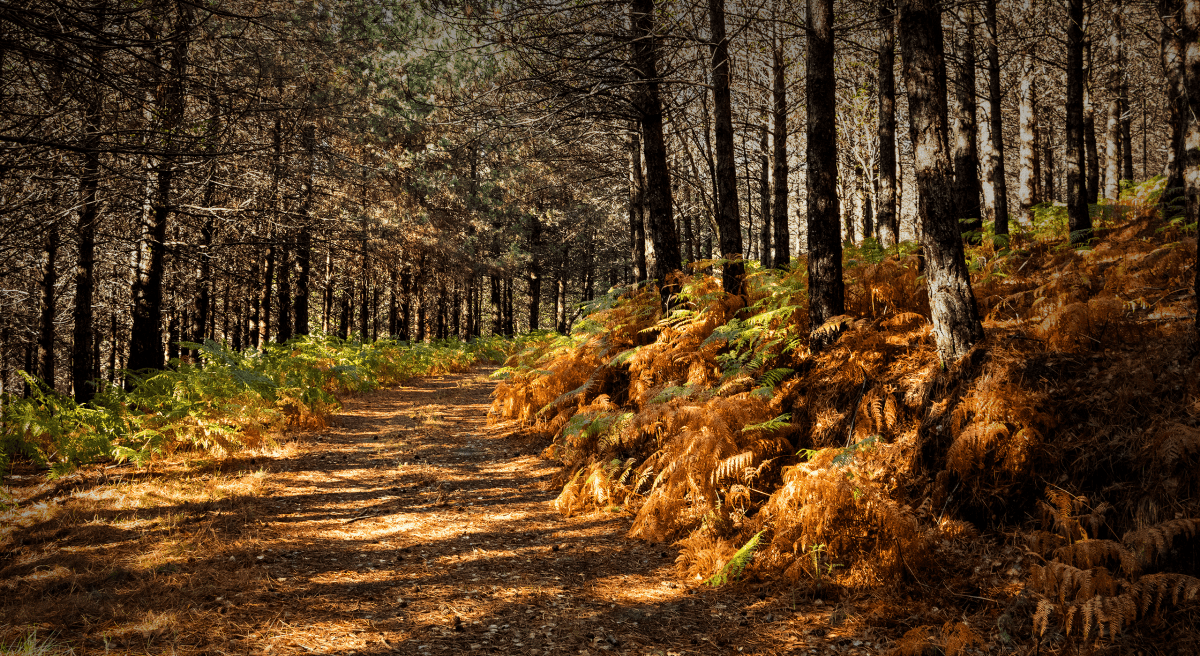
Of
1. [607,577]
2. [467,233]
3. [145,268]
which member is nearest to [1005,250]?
[607,577]

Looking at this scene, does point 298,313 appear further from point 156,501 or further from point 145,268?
point 156,501

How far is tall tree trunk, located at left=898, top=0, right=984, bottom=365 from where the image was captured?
430 cm

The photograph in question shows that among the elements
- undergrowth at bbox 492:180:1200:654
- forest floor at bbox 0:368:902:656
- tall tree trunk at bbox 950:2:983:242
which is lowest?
forest floor at bbox 0:368:902:656

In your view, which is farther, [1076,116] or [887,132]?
[887,132]

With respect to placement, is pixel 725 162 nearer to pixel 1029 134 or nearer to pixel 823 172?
pixel 823 172

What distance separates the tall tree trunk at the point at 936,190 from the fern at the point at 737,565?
79.6 inches

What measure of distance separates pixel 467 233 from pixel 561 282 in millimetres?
8174

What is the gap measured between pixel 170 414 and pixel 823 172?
7306 mm

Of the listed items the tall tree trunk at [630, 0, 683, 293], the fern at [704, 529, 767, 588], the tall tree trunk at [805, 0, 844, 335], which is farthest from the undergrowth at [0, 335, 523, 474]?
the tall tree trunk at [805, 0, 844, 335]

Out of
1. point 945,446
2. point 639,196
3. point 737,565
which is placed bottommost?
point 737,565

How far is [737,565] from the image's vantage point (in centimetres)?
376

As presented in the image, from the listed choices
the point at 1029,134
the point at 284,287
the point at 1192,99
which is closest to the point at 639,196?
the point at 1029,134

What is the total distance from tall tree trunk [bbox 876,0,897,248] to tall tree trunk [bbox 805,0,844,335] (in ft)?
14.2

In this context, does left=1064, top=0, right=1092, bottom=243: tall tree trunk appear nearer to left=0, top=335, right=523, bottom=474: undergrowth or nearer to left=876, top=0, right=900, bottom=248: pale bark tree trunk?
left=876, top=0, right=900, bottom=248: pale bark tree trunk
